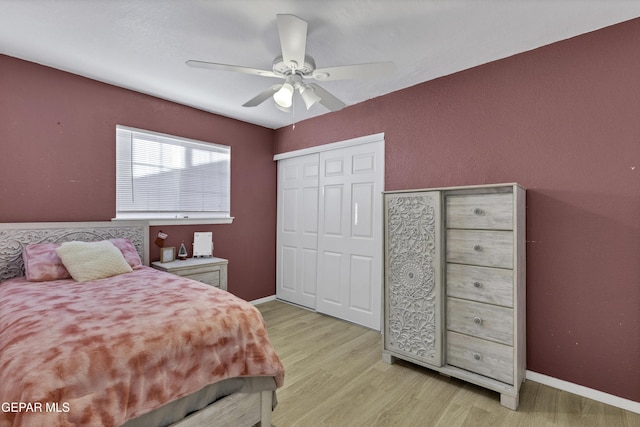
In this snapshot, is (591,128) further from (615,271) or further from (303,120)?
(303,120)

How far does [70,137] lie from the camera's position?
104 inches

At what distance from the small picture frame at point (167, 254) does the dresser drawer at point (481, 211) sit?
8.88 feet

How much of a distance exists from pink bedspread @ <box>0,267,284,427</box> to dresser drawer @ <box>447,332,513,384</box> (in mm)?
1350

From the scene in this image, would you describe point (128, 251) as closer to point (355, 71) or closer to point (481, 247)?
point (355, 71)

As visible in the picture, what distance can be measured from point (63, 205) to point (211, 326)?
2.14 metres

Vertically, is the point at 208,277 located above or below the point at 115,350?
below

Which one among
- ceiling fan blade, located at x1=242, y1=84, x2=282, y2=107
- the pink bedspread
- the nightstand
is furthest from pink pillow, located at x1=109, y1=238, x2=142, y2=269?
ceiling fan blade, located at x1=242, y1=84, x2=282, y2=107

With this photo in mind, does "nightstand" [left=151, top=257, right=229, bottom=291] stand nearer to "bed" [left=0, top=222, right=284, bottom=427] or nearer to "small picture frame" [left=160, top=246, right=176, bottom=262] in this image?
"small picture frame" [left=160, top=246, right=176, bottom=262]

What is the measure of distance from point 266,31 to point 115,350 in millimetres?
2003

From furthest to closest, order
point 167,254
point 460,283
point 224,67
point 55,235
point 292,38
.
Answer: point 167,254
point 55,235
point 460,283
point 224,67
point 292,38

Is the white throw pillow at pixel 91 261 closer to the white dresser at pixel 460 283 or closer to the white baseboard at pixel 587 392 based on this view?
the white dresser at pixel 460 283

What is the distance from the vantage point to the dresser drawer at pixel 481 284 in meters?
2.00

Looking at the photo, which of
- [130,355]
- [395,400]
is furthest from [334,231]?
[130,355]

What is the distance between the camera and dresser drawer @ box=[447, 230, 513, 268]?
6.56ft
